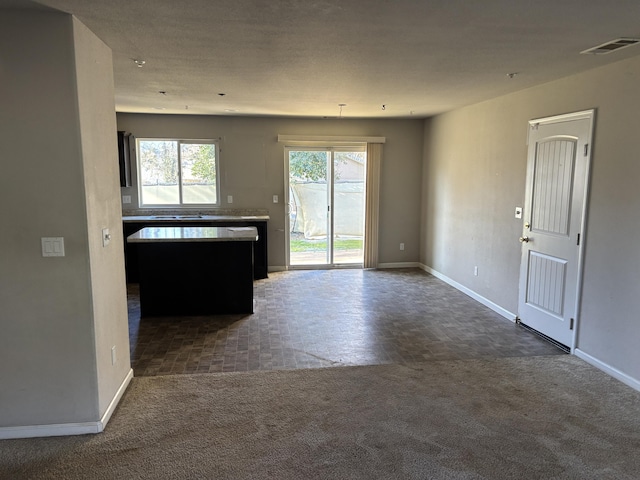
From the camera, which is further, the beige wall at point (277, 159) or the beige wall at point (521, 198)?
the beige wall at point (277, 159)

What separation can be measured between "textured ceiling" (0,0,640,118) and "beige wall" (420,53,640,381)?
250 mm

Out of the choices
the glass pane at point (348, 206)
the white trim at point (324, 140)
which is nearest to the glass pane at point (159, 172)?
the white trim at point (324, 140)

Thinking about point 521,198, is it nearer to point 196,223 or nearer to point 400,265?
point 400,265

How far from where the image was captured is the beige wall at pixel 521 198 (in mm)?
3227

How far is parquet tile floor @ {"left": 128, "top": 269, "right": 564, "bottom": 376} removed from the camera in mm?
3672

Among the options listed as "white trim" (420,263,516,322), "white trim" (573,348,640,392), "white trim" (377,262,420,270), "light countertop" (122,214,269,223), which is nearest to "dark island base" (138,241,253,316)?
"light countertop" (122,214,269,223)

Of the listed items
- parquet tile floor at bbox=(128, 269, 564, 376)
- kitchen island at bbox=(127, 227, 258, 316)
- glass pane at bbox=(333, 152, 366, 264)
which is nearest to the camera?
parquet tile floor at bbox=(128, 269, 564, 376)

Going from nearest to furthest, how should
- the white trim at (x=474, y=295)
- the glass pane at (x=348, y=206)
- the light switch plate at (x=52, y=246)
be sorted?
the light switch plate at (x=52, y=246) < the white trim at (x=474, y=295) < the glass pane at (x=348, y=206)

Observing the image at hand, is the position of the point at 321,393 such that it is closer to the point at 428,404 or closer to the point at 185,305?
the point at 428,404

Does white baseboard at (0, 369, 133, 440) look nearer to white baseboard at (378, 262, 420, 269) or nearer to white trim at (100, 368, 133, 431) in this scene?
white trim at (100, 368, 133, 431)

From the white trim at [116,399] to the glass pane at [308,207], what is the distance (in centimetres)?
416

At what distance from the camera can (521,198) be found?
4.50 metres

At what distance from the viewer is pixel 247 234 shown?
16.0 ft

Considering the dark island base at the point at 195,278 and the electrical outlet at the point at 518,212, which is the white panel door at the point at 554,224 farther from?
the dark island base at the point at 195,278
